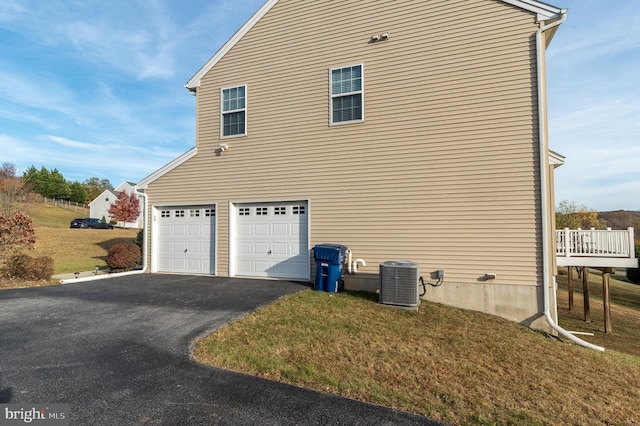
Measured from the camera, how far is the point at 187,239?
34.3 ft

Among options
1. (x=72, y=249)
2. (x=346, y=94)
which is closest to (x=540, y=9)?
(x=346, y=94)

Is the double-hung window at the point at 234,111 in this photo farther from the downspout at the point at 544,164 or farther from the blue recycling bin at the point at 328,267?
the downspout at the point at 544,164

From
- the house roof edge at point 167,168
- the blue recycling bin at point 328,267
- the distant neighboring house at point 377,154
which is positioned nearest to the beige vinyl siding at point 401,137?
the distant neighboring house at point 377,154

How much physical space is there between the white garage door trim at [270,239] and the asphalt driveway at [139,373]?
101 inches

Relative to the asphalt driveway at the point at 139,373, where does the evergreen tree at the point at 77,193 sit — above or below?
above

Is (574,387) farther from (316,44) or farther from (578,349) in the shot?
(316,44)

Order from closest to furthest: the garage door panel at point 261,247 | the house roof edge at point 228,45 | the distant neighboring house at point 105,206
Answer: the garage door panel at point 261,247 < the house roof edge at point 228,45 < the distant neighboring house at point 105,206

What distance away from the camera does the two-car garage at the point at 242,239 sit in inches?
360

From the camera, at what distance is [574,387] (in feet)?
13.2

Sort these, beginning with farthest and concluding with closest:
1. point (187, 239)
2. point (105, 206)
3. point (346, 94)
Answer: point (105, 206), point (187, 239), point (346, 94)

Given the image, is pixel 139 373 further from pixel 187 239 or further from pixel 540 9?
pixel 540 9

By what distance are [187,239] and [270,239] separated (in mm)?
3187

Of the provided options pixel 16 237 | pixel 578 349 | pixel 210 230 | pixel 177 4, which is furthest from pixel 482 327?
pixel 16 237

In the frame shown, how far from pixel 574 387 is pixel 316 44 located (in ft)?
31.4
